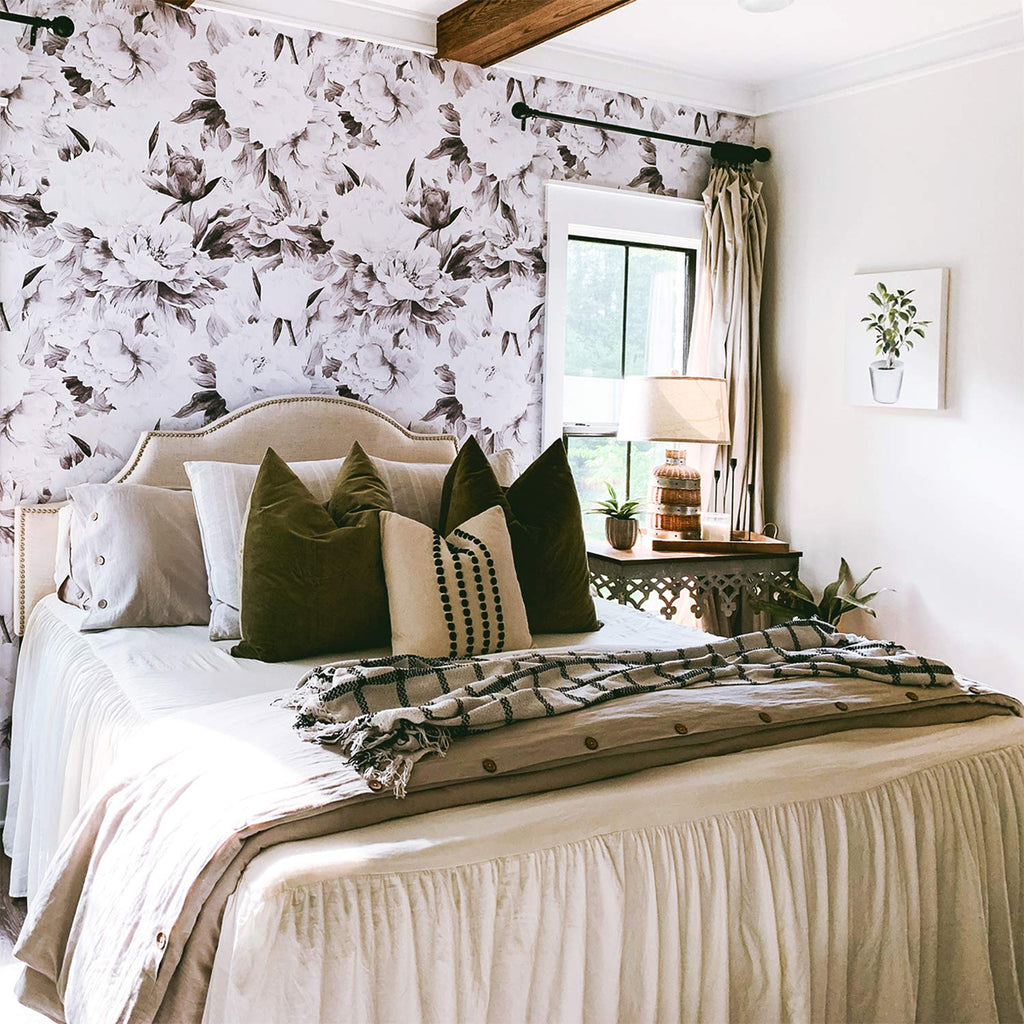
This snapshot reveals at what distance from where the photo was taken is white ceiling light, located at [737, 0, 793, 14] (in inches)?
129

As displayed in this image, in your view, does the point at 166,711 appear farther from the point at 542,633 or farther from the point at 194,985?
the point at 542,633

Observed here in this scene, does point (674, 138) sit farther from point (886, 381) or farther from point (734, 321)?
point (886, 381)

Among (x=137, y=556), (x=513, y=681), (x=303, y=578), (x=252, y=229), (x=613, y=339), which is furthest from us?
(x=613, y=339)

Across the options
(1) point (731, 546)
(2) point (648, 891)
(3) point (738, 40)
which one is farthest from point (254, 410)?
(2) point (648, 891)

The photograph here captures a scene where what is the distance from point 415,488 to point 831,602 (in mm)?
1706

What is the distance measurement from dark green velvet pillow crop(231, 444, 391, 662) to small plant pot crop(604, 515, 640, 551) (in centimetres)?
141

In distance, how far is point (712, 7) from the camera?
3432 mm

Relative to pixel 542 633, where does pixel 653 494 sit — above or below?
above

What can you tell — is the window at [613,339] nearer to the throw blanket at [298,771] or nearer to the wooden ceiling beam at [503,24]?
the wooden ceiling beam at [503,24]

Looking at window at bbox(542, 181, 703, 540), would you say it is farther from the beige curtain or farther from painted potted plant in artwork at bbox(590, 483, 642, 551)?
painted potted plant in artwork at bbox(590, 483, 642, 551)

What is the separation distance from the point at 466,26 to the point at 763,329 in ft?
5.61

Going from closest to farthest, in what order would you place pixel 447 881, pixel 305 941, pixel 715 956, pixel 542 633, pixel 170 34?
pixel 305 941 < pixel 447 881 < pixel 715 956 < pixel 542 633 < pixel 170 34

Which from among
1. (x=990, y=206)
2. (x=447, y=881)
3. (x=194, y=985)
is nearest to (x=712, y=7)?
(x=990, y=206)

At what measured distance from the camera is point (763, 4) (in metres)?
3.29
